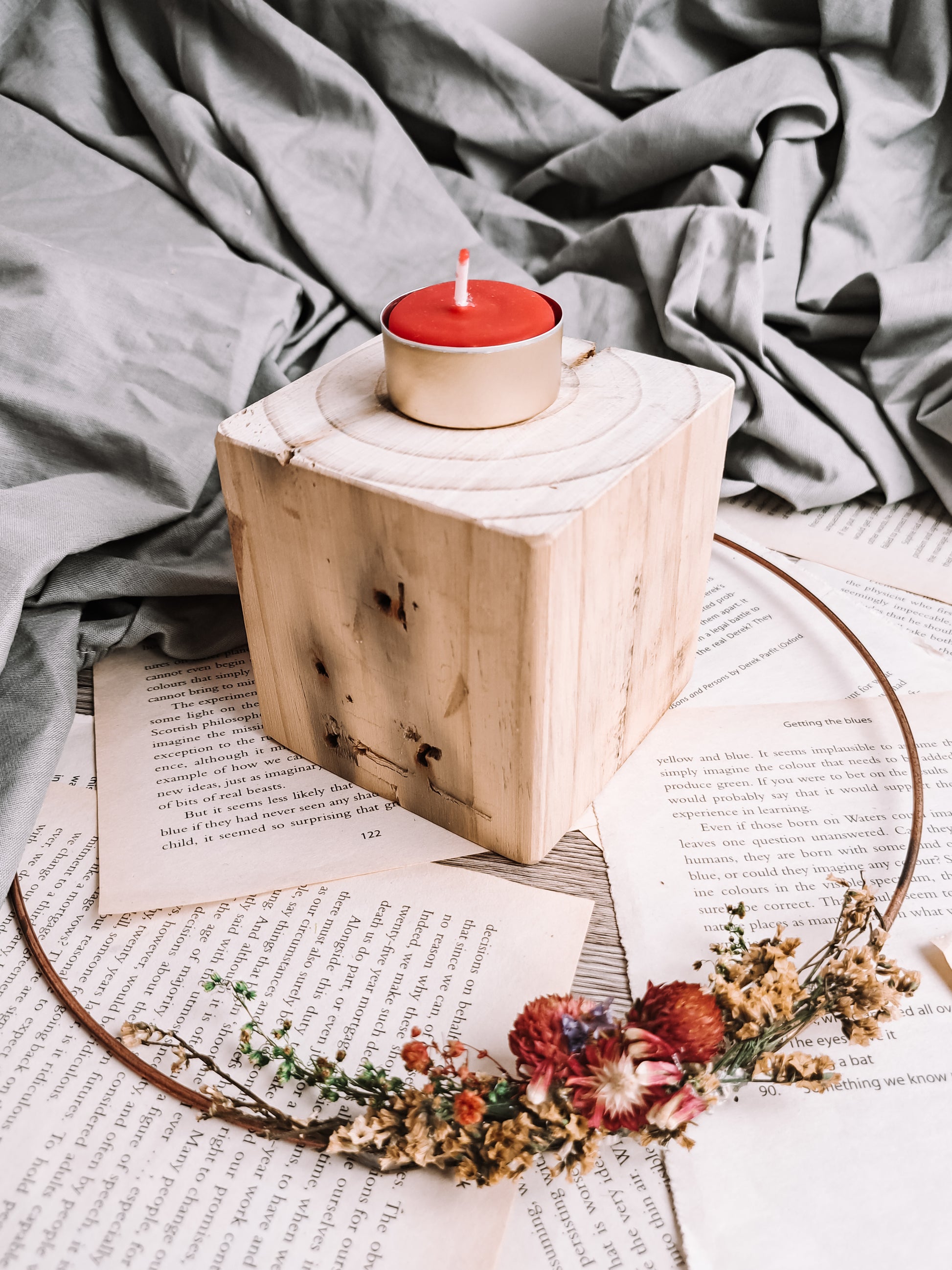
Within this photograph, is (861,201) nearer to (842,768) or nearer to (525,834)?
(842,768)

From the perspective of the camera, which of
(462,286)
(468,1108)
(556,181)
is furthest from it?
(556,181)

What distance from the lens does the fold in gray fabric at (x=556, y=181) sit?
2.89 feet

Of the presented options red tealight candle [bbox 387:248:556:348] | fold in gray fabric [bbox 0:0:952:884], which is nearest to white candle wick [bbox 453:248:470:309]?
red tealight candle [bbox 387:248:556:348]

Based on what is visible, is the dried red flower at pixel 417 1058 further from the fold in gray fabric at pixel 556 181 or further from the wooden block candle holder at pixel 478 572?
the fold in gray fabric at pixel 556 181

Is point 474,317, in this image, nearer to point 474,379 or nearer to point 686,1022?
point 474,379

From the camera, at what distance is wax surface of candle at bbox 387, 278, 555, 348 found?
53 centimetres

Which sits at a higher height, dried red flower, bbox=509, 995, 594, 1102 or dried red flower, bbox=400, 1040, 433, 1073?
dried red flower, bbox=509, 995, 594, 1102

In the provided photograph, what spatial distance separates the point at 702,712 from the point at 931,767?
6.0 inches

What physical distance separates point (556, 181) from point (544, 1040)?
813 mm

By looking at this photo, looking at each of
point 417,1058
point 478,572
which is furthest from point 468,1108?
point 478,572

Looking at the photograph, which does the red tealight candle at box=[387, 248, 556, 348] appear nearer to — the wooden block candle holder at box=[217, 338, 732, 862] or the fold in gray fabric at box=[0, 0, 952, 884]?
the wooden block candle holder at box=[217, 338, 732, 862]

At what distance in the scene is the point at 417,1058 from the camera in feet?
1.52

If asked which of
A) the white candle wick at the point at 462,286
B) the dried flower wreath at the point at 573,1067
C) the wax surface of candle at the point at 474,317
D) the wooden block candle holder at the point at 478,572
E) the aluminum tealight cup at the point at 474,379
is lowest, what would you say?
the dried flower wreath at the point at 573,1067

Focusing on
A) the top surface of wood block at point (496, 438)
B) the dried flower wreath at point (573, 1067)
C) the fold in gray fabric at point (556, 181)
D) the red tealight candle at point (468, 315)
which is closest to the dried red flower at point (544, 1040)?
the dried flower wreath at point (573, 1067)
